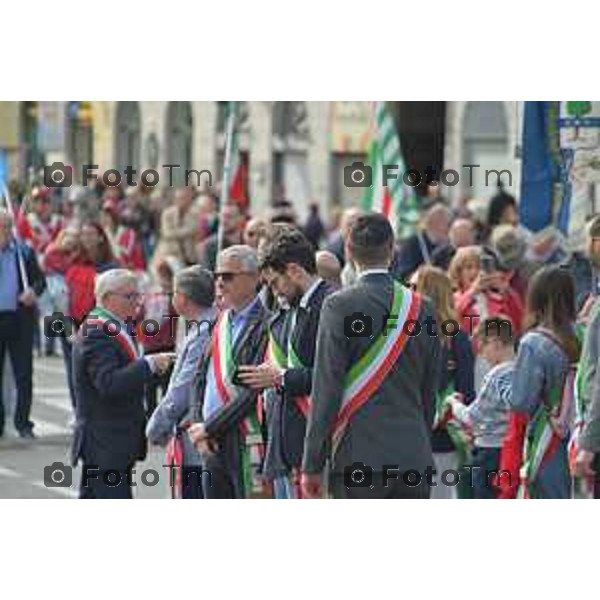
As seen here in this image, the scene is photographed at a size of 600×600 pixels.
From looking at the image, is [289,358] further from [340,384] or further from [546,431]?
[546,431]

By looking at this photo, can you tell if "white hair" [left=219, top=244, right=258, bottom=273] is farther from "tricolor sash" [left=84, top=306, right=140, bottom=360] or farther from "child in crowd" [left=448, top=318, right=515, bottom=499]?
"child in crowd" [left=448, top=318, right=515, bottom=499]

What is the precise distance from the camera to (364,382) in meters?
9.07

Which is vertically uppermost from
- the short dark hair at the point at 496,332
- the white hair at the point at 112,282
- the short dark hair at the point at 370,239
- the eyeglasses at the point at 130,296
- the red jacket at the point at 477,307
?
the short dark hair at the point at 370,239

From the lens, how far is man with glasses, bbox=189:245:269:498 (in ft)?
33.5

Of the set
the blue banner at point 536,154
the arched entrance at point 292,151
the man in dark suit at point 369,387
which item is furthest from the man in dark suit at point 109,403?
the arched entrance at point 292,151

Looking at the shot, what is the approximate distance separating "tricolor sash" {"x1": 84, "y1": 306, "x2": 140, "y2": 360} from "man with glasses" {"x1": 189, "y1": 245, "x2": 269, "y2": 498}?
0.76 meters

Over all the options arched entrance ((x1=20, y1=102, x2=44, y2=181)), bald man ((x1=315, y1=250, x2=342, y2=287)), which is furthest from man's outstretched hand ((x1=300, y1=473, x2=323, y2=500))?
arched entrance ((x1=20, y1=102, x2=44, y2=181))

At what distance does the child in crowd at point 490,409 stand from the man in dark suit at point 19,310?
20.2 feet

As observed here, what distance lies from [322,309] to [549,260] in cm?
760

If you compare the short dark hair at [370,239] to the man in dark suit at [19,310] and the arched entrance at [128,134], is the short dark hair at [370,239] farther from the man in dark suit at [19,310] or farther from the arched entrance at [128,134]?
the arched entrance at [128,134]

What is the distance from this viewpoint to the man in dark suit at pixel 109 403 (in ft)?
36.1

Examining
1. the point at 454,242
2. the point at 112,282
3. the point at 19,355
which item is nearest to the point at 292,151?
the point at 454,242

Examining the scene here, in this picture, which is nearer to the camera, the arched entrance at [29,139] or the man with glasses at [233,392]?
the man with glasses at [233,392]
